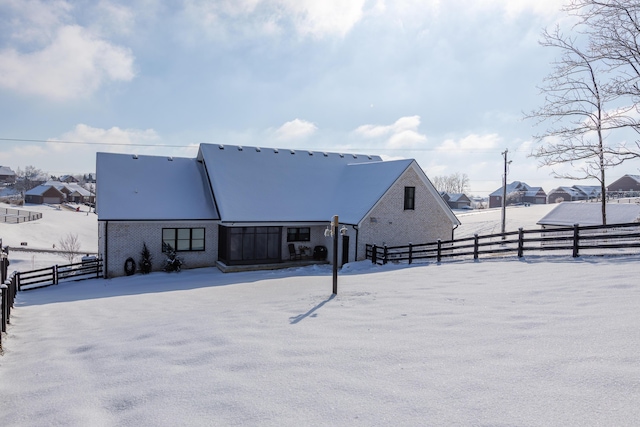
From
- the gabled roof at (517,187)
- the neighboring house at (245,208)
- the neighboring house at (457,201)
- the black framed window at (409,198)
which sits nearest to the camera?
the neighboring house at (245,208)

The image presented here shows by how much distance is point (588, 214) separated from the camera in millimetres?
38188

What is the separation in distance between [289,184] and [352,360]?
19808 mm

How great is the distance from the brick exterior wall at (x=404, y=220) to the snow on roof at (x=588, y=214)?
66.4ft

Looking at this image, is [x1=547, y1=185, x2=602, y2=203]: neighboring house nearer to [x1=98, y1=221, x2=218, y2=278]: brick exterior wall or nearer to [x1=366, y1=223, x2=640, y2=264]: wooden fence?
[x1=366, y1=223, x2=640, y2=264]: wooden fence

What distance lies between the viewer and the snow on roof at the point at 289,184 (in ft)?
72.0

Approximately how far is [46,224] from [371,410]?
62567 mm

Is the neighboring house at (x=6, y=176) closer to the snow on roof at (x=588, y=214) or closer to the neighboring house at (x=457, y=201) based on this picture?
the neighboring house at (x=457, y=201)

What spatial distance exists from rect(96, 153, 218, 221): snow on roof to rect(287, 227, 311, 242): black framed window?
4294 millimetres

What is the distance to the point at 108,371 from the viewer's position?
5602 mm

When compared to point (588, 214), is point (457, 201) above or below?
above

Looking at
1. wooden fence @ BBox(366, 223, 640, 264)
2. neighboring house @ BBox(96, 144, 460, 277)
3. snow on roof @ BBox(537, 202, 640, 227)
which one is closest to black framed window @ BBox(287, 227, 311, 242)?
neighboring house @ BBox(96, 144, 460, 277)

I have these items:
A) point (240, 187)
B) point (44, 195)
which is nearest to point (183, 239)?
point (240, 187)

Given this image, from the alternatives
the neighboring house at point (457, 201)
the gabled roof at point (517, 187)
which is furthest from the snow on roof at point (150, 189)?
the gabled roof at point (517, 187)

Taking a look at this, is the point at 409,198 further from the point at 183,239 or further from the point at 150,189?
the point at 150,189
